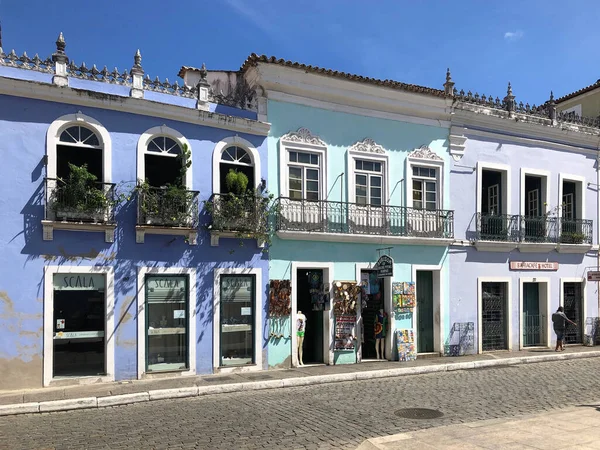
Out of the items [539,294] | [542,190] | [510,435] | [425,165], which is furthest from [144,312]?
[542,190]

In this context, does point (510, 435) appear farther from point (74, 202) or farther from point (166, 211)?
point (74, 202)

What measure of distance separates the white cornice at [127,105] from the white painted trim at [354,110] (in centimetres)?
95

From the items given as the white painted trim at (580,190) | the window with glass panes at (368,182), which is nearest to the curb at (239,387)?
the window with glass panes at (368,182)

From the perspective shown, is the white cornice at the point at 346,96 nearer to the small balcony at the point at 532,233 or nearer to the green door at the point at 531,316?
the small balcony at the point at 532,233

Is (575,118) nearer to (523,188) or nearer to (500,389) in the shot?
(523,188)

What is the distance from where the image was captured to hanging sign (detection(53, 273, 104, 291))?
11570 millimetres

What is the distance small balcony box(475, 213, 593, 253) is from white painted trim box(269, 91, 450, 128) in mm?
3200

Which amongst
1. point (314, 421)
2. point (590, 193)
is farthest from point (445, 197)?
point (314, 421)

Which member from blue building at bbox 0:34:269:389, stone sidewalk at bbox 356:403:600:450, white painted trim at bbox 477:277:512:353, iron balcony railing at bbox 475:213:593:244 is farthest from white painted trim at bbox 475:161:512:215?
stone sidewalk at bbox 356:403:600:450

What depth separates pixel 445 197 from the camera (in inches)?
648

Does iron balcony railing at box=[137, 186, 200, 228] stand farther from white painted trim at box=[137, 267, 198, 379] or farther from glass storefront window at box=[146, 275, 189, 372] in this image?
glass storefront window at box=[146, 275, 189, 372]

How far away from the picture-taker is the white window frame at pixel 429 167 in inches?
626

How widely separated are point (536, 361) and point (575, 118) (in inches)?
346

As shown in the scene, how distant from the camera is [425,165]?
16.3 meters
